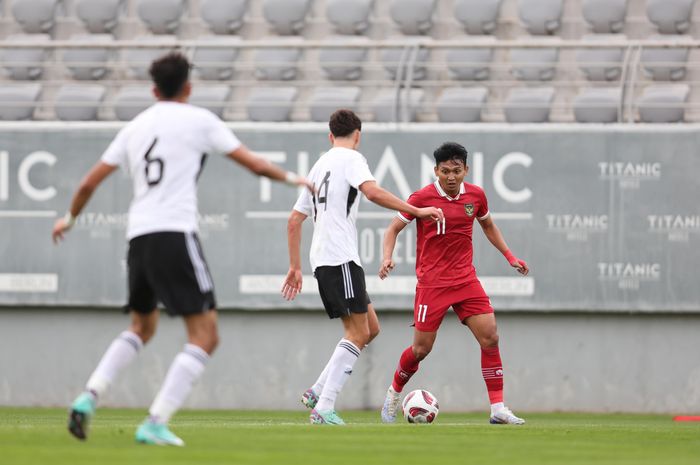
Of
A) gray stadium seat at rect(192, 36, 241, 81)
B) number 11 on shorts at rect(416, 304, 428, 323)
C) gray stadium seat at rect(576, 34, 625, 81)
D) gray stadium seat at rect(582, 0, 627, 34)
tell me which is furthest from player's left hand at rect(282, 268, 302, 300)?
gray stadium seat at rect(582, 0, 627, 34)

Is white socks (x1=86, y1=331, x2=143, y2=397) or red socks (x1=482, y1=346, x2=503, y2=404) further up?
white socks (x1=86, y1=331, x2=143, y2=397)

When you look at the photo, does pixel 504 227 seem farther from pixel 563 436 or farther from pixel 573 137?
pixel 563 436

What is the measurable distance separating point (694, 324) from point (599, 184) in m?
2.00

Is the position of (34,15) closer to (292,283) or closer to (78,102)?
(78,102)

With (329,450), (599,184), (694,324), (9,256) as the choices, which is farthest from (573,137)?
(329,450)

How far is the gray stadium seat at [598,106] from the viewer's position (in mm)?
16969

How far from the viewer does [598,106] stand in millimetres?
16812

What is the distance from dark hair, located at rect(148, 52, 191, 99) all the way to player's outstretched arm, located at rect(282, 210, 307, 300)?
2.68 m

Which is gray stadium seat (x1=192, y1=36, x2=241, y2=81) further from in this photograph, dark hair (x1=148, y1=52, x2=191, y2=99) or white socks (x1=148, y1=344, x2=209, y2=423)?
white socks (x1=148, y1=344, x2=209, y2=423)

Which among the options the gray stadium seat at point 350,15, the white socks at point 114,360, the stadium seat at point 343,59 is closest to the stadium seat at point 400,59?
the stadium seat at point 343,59

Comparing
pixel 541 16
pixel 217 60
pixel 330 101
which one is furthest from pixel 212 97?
pixel 541 16

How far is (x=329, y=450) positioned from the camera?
24.0 ft

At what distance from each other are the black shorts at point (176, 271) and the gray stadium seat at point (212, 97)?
10568 mm

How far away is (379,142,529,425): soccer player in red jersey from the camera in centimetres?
1076
